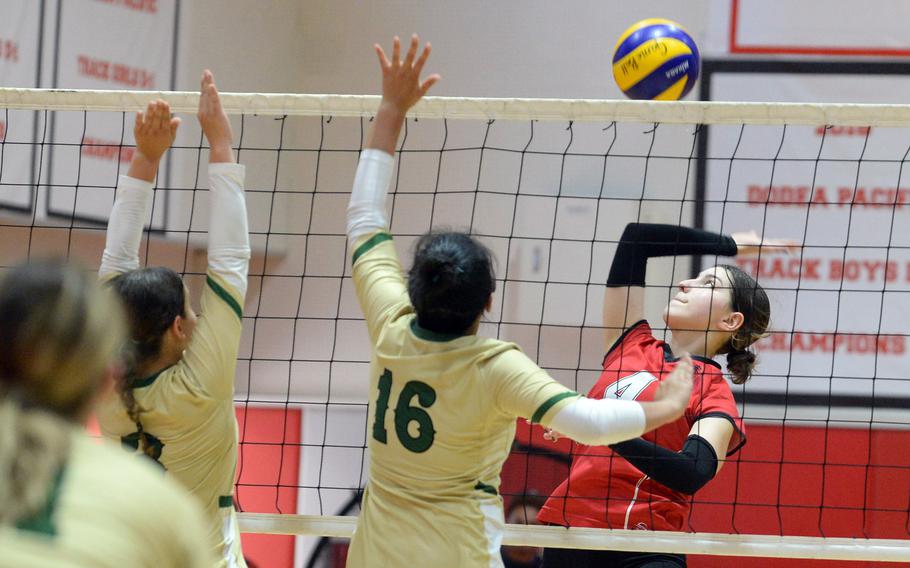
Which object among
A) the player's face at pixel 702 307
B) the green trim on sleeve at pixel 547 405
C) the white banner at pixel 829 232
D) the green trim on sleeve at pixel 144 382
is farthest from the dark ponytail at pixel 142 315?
the white banner at pixel 829 232

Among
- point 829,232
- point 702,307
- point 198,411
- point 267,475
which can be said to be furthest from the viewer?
point 829,232

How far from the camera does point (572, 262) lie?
7.16 metres

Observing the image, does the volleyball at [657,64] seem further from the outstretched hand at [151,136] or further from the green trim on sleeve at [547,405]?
the green trim on sleeve at [547,405]

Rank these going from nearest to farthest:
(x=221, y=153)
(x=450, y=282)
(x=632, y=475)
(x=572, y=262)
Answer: (x=450, y=282), (x=221, y=153), (x=632, y=475), (x=572, y=262)

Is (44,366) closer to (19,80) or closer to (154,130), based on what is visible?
(154,130)

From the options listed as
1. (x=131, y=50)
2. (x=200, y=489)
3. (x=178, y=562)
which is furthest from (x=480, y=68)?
(x=178, y=562)

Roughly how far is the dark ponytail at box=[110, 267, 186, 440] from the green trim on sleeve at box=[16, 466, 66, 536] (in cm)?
134

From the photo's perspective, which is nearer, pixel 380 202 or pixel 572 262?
pixel 380 202

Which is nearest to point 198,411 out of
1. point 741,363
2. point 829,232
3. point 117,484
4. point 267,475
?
point 117,484

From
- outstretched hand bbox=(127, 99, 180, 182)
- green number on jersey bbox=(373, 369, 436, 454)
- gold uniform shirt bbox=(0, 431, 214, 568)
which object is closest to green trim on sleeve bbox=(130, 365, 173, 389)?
green number on jersey bbox=(373, 369, 436, 454)

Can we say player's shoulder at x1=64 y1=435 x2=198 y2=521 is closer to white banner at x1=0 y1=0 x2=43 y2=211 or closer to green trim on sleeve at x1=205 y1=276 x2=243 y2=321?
green trim on sleeve at x1=205 y1=276 x2=243 y2=321

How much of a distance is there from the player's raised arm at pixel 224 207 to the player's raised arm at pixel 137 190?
0.16m

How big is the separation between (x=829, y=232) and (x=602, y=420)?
17.1 ft

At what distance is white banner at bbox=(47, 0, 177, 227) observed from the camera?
6.28m
